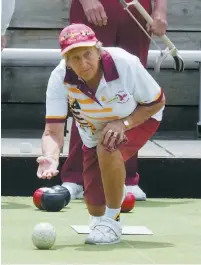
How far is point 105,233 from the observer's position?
4.79m

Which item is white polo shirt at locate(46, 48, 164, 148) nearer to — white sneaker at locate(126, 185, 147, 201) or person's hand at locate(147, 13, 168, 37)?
person's hand at locate(147, 13, 168, 37)

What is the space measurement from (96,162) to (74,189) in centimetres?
136

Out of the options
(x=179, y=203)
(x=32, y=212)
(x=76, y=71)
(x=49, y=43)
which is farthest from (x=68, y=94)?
(x=49, y=43)

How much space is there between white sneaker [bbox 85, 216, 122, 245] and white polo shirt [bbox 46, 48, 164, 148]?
367 millimetres

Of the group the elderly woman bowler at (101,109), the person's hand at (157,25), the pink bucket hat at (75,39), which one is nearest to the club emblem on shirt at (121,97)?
the elderly woman bowler at (101,109)

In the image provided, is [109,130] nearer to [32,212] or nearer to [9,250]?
[9,250]

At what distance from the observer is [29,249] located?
15.1 ft

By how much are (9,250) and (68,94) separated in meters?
0.78

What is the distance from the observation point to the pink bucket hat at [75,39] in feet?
15.1

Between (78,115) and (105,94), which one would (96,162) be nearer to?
(78,115)

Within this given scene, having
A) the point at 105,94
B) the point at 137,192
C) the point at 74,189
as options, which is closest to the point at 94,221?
the point at 105,94

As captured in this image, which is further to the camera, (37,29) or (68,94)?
(37,29)

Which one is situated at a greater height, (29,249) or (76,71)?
(76,71)

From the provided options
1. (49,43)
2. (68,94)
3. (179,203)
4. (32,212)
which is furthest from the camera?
(49,43)
